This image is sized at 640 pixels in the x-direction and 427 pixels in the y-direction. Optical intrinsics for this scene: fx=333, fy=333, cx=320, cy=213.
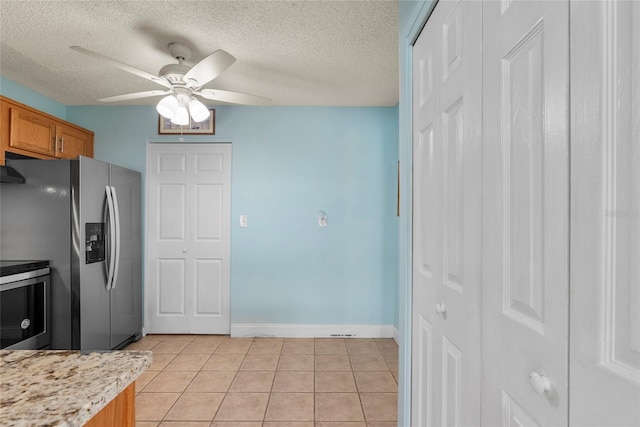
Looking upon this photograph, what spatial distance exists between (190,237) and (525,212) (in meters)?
3.51

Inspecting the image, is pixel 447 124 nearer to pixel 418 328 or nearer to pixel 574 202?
pixel 574 202

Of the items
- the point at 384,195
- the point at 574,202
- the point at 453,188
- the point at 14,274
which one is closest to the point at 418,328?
the point at 453,188

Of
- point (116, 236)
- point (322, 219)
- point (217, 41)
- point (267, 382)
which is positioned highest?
point (217, 41)

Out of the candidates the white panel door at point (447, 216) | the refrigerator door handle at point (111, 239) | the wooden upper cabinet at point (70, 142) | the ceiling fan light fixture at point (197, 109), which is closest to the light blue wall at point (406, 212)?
the white panel door at point (447, 216)

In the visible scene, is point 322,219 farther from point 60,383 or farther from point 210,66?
point 60,383

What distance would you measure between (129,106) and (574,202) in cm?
413

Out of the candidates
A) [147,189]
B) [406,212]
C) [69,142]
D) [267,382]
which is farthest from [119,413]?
[69,142]

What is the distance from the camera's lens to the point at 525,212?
0.71 meters

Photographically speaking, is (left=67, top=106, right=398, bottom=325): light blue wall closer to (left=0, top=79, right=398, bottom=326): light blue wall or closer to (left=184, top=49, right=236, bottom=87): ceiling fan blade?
(left=0, top=79, right=398, bottom=326): light blue wall

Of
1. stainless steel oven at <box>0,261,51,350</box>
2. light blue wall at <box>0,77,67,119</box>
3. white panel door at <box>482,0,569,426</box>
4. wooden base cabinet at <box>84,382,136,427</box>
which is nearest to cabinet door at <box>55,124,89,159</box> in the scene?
light blue wall at <box>0,77,67,119</box>

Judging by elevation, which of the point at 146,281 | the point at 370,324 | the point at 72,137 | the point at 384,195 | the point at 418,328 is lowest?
the point at 370,324

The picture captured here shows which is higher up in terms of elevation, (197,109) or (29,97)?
(29,97)

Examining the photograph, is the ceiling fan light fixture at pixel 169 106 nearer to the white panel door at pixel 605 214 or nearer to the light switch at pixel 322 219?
the light switch at pixel 322 219

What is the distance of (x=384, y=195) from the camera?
366 centimetres
